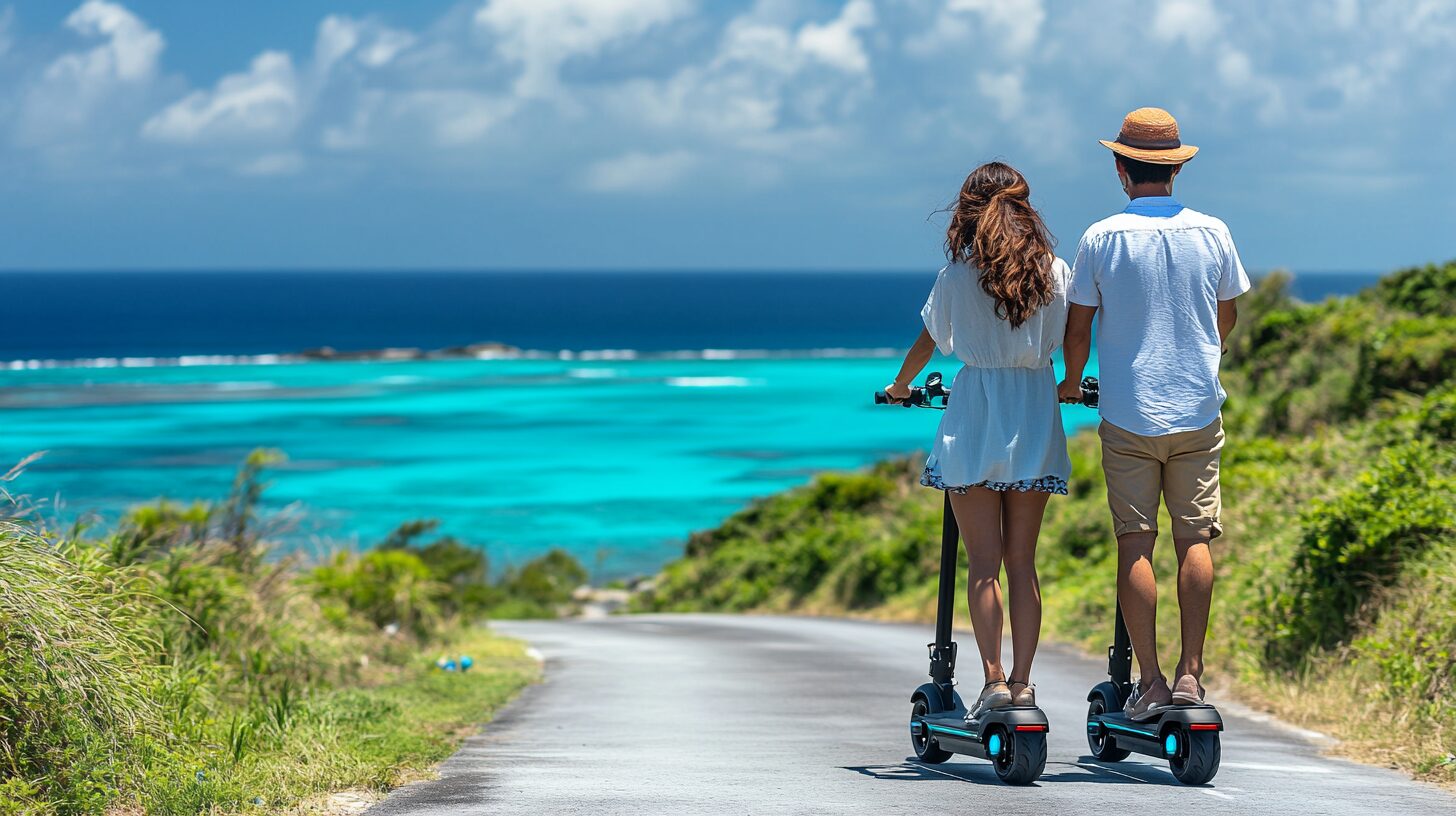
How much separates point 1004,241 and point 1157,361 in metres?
0.74

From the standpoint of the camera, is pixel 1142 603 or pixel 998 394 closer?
pixel 998 394

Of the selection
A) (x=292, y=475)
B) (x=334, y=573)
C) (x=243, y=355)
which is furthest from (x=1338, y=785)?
(x=243, y=355)

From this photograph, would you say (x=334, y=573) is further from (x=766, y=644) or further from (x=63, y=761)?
(x=63, y=761)

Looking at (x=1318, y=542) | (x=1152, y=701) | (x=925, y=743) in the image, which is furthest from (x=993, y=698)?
(x=1318, y=542)

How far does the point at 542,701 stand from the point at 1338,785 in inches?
208

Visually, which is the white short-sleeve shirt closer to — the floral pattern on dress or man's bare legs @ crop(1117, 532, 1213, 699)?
the floral pattern on dress

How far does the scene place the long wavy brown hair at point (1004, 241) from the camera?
18.6 ft

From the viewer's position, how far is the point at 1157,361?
228 inches

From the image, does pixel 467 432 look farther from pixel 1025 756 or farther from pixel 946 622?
pixel 1025 756

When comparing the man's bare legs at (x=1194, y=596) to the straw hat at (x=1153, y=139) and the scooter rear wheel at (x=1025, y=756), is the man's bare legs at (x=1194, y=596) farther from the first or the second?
the straw hat at (x=1153, y=139)

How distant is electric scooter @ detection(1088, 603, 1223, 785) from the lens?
5.67m

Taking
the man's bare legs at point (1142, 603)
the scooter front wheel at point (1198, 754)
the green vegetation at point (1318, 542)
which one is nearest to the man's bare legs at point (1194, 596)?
the man's bare legs at point (1142, 603)

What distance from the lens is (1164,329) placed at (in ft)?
19.0

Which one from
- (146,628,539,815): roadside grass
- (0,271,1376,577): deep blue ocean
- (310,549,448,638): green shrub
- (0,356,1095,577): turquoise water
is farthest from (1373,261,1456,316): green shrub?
(146,628,539,815): roadside grass
